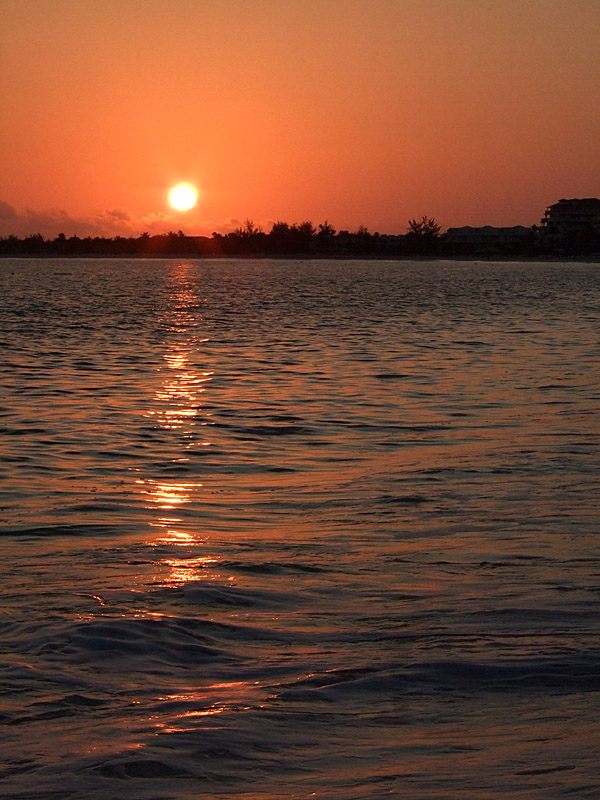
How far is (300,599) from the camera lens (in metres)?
7.73

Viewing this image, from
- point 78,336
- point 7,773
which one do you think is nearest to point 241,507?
point 7,773

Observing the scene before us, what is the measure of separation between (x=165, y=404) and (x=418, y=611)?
12566mm

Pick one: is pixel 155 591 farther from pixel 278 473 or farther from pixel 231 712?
pixel 278 473

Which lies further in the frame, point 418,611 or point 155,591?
point 155,591

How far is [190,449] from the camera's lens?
14.5m

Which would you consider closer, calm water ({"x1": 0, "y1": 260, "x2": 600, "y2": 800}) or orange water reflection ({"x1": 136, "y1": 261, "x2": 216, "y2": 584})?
calm water ({"x1": 0, "y1": 260, "x2": 600, "y2": 800})

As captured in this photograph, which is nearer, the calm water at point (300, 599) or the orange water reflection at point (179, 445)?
the calm water at point (300, 599)

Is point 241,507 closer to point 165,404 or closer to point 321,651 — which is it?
point 321,651

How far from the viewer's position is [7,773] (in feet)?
16.1

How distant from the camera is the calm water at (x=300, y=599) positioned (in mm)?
5137

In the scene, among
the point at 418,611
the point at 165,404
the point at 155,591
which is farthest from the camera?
the point at 165,404

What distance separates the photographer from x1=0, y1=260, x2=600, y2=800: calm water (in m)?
5.14

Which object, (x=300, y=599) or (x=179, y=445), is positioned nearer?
(x=300, y=599)

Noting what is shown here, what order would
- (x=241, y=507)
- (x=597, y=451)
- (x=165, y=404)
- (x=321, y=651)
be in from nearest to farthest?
(x=321, y=651) → (x=241, y=507) → (x=597, y=451) → (x=165, y=404)
